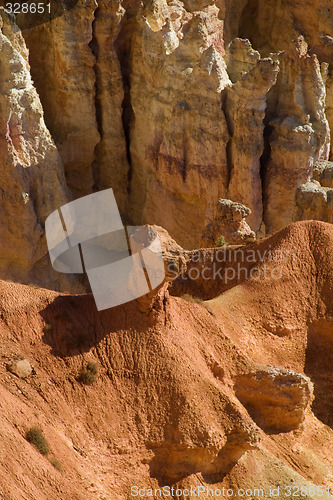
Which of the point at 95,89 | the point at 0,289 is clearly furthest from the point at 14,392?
the point at 95,89

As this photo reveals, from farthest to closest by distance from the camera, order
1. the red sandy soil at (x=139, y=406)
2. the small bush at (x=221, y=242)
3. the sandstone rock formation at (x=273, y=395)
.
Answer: the small bush at (x=221, y=242) < the sandstone rock formation at (x=273, y=395) < the red sandy soil at (x=139, y=406)

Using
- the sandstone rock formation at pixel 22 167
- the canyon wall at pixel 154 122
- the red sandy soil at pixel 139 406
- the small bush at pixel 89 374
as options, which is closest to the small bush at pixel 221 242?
the red sandy soil at pixel 139 406

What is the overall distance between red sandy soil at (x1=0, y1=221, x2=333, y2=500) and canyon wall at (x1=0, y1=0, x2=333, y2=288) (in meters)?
9.68

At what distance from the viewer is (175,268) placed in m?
12.7

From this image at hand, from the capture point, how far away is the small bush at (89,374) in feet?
36.2

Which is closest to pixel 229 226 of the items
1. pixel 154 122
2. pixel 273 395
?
pixel 273 395

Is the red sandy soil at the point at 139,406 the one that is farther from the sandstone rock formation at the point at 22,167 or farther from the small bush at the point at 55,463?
the sandstone rock formation at the point at 22,167

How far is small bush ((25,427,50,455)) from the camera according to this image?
9.73 metres

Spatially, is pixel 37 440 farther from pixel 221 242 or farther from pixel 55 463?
pixel 221 242

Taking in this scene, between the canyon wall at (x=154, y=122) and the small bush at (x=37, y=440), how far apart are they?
12.8 meters

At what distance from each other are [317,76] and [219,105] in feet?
12.2

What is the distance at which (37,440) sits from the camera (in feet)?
32.0

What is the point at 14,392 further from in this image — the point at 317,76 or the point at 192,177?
the point at 317,76

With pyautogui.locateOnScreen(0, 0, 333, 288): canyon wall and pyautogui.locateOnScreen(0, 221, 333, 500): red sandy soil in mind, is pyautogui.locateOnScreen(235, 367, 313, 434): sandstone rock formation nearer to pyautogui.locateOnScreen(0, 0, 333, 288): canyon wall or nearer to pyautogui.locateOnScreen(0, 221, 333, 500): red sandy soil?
pyautogui.locateOnScreen(0, 221, 333, 500): red sandy soil
